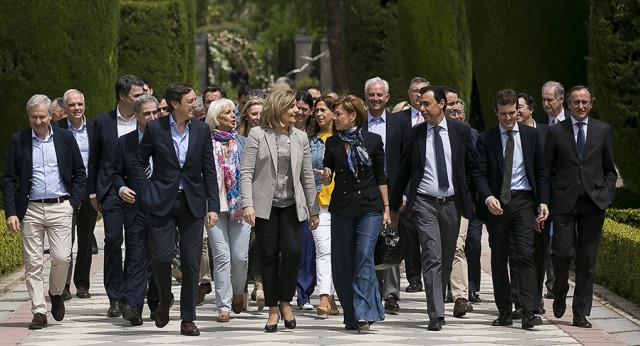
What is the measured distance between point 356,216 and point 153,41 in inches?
715

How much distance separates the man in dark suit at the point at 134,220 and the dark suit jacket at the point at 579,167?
10.1ft

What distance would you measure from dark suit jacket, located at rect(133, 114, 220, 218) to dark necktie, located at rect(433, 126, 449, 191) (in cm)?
168

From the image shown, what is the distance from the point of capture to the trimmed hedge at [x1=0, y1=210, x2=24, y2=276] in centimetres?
1488

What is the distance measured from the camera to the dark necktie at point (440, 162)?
11.2 meters

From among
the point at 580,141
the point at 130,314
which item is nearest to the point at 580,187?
the point at 580,141

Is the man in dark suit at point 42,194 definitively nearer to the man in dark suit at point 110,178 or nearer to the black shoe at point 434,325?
the man in dark suit at point 110,178

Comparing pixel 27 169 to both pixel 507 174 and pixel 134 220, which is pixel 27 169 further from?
pixel 507 174

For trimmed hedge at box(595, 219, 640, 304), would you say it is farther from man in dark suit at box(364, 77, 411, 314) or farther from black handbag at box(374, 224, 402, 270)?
black handbag at box(374, 224, 402, 270)

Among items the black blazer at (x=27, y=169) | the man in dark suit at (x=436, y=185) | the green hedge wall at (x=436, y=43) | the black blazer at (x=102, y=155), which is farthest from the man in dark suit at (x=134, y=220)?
the green hedge wall at (x=436, y=43)

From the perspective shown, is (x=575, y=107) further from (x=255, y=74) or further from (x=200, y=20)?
(x=200, y=20)

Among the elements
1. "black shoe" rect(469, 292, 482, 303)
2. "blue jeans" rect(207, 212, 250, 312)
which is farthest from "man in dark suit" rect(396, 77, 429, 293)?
"blue jeans" rect(207, 212, 250, 312)

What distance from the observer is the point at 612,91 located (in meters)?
15.7

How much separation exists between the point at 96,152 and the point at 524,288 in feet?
12.0

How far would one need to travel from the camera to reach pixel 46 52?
19.6m
